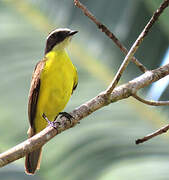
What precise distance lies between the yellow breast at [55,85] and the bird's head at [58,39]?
214mm

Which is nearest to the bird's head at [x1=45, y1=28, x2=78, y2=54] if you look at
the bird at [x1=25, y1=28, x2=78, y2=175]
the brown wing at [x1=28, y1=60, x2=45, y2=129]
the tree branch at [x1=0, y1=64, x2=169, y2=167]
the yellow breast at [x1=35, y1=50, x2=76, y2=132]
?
the bird at [x1=25, y1=28, x2=78, y2=175]

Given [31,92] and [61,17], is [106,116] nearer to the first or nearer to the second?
[31,92]

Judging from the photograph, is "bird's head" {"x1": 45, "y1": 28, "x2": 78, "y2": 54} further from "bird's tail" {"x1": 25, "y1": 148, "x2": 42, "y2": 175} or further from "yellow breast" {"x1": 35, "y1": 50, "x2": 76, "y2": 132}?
"bird's tail" {"x1": 25, "y1": 148, "x2": 42, "y2": 175}

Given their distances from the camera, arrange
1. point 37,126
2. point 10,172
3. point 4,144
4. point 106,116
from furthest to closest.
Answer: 1. point 37,126
2. point 106,116
3. point 4,144
4. point 10,172

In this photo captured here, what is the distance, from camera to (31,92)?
439 cm

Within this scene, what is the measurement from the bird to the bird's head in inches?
0.8

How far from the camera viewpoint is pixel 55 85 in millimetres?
4348

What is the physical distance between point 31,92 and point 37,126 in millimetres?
409

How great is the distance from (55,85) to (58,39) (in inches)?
27.2

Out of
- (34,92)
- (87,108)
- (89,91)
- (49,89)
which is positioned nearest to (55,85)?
(49,89)

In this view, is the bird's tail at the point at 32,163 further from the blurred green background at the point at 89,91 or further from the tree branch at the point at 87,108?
the tree branch at the point at 87,108

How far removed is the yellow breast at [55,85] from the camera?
14.2ft

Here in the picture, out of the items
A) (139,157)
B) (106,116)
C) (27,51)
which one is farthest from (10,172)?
(27,51)

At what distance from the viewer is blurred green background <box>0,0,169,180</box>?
3.56 meters
